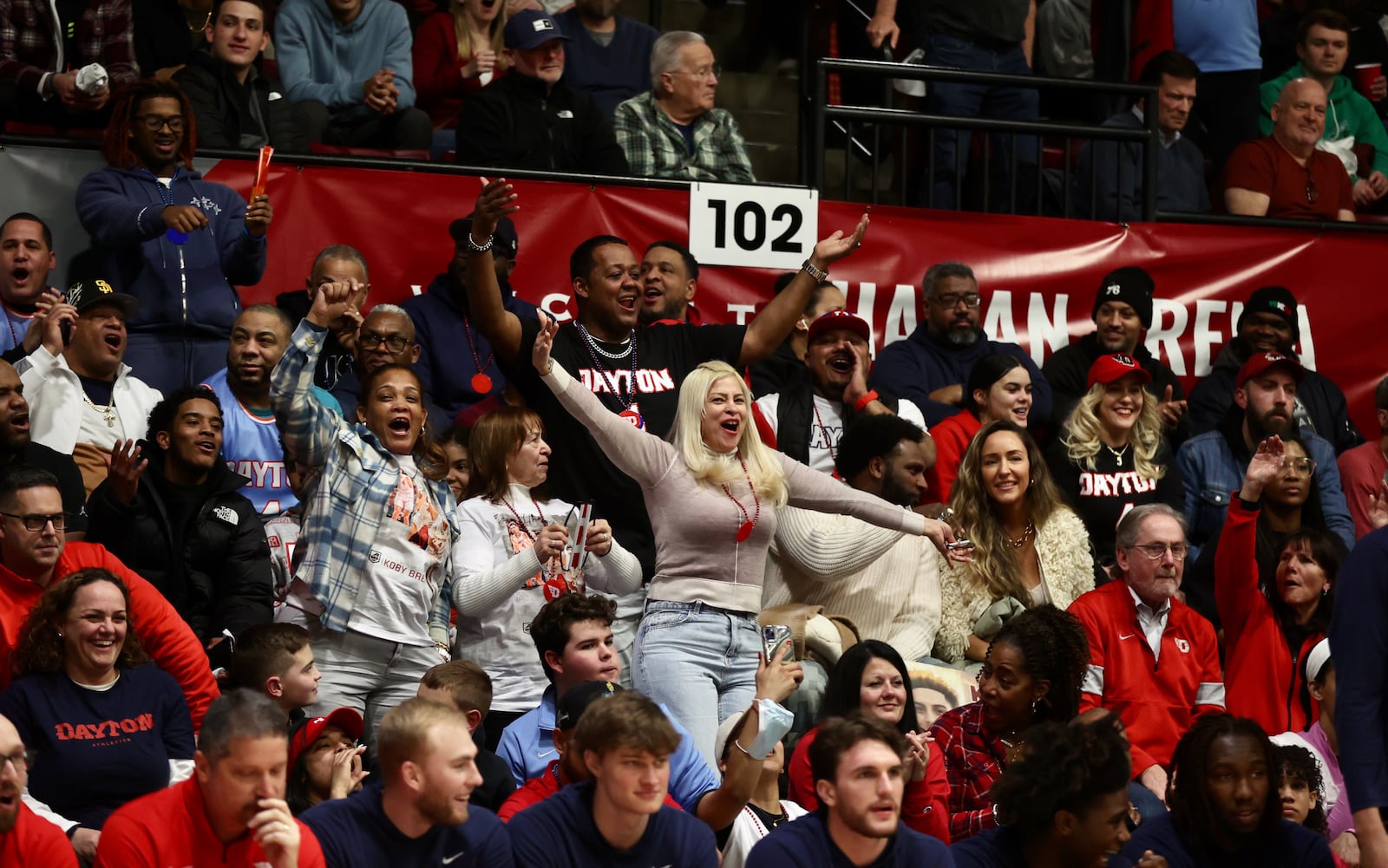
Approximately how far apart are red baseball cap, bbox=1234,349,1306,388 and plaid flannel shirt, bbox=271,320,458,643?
413 centimetres

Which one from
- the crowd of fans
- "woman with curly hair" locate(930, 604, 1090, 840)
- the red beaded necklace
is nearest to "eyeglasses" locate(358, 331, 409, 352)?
the crowd of fans

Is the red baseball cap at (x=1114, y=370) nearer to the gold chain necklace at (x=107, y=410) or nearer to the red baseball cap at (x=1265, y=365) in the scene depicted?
the red baseball cap at (x=1265, y=365)

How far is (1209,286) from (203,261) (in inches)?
207

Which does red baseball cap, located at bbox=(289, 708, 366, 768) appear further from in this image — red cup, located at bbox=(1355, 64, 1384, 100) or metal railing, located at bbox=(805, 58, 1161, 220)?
red cup, located at bbox=(1355, 64, 1384, 100)

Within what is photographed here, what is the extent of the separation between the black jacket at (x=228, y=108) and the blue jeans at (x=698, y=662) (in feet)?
11.8

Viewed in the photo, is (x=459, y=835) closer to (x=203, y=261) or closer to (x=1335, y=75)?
(x=203, y=261)

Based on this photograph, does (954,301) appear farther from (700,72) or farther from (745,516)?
(745,516)

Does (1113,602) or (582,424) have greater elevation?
(582,424)

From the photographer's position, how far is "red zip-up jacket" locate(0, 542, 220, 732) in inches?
239

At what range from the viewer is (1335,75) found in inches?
460

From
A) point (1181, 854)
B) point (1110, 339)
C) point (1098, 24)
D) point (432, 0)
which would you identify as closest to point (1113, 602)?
point (1181, 854)

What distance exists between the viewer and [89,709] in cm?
566

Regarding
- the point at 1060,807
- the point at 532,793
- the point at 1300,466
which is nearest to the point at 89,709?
the point at 532,793

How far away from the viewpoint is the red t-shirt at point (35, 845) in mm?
4715
